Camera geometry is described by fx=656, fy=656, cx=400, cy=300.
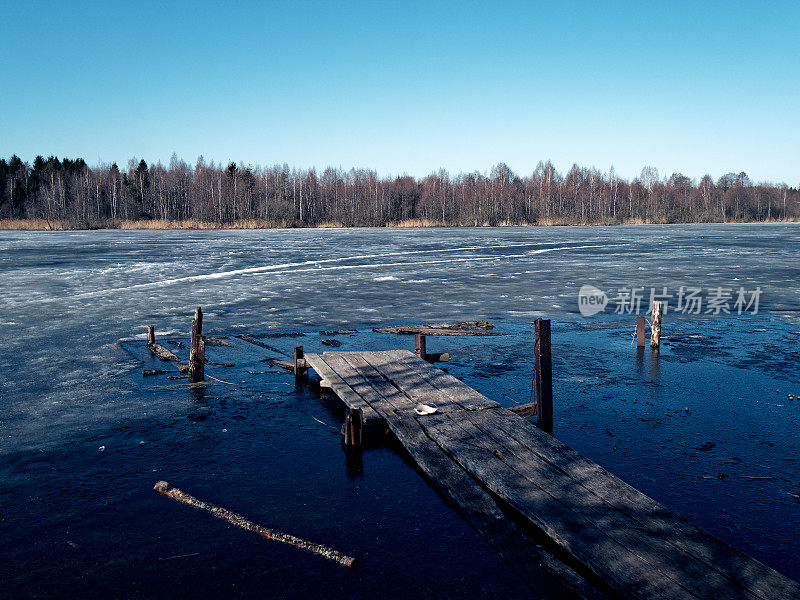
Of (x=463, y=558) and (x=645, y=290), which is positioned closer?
(x=463, y=558)

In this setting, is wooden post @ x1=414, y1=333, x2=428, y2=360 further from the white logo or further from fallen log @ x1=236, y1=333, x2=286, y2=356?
the white logo

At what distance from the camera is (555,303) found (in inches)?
734

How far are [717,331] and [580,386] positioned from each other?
630cm

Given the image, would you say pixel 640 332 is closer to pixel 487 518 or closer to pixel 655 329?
pixel 655 329

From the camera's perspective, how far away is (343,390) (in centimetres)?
873

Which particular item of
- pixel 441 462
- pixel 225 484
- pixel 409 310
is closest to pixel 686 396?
pixel 441 462

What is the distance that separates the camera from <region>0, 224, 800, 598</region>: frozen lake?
494cm

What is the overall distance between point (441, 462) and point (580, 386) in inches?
159

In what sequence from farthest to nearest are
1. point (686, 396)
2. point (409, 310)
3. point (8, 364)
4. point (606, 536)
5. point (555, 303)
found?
point (555, 303), point (409, 310), point (8, 364), point (686, 396), point (606, 536)

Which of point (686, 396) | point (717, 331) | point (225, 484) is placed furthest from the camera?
point (717, 331)

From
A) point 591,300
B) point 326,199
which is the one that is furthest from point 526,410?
point 326,199

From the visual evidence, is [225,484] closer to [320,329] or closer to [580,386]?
[580,386]

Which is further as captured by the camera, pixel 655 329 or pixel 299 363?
pixel 655 329

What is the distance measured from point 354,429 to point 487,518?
1939 millimetres
